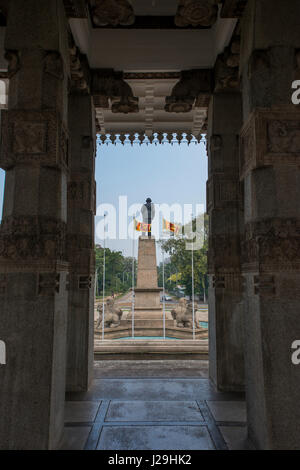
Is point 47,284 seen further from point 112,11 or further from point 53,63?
point 112,11

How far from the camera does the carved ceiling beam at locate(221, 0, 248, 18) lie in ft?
15.9

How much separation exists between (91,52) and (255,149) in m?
5.17

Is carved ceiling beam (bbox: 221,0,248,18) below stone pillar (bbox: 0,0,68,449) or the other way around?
the other way around

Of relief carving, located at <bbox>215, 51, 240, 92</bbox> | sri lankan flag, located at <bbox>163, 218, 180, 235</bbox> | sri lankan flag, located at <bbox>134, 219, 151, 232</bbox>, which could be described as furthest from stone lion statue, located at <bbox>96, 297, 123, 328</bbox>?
relief carving, located at <bbox>215, 51, 240, 92</bbox>

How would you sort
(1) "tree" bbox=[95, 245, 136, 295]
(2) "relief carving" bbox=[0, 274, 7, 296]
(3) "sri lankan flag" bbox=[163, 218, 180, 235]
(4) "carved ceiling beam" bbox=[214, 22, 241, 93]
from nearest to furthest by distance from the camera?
1. (2) "relief carving" bbox=[0, 274, 7, 296]
2. (4) "carved ceiling beam" bbox=[214, 22, 241, 93]
3. (3) "sri lankan flag" bbox=[163, 218, 180, 235]
4. (1) "tree" bbox=[95, 245, 136, 295]

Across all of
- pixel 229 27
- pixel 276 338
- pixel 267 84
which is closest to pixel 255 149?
pixel 267 84

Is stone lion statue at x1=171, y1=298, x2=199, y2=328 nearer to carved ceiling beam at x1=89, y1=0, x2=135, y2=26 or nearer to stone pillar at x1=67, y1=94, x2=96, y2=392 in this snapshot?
stone pillar at x1=67, y1=94, x2=96, y2=392

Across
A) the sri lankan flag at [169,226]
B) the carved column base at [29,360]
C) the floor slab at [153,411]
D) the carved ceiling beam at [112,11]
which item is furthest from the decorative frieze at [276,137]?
the sri lankan flag at [169,226]

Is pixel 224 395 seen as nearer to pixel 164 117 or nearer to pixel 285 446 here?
pixel 285 446

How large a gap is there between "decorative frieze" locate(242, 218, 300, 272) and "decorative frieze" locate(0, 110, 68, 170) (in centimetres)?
299

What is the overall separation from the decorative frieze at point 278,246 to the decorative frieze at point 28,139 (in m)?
2.99

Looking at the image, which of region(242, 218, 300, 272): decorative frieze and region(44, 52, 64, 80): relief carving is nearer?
region(242, 218, 300, 272): decorative frieze

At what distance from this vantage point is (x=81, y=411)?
18.7ft

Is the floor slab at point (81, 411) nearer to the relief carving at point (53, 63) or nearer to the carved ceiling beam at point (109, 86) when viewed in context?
the relief carving at point (53, 63)
